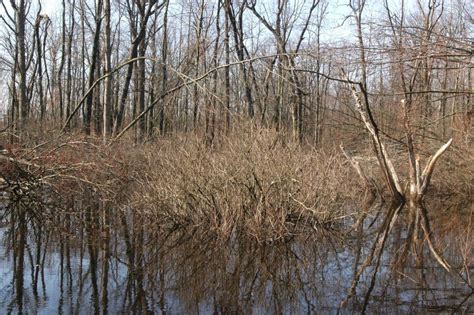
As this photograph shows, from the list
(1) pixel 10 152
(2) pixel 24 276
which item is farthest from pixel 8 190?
(2) pixel 24 276

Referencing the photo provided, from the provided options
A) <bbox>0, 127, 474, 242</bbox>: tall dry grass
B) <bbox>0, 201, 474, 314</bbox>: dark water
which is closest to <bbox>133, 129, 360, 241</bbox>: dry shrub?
<bbox>0, 127, 474, 242</bbox>: tall dry grass

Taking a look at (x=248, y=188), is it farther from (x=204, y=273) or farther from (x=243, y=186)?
(x=204, y=273)

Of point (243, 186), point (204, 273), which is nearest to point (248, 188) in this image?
point (243, 186)

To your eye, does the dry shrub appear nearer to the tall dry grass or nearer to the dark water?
the tall dry grass

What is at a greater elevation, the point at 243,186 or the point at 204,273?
the point at 243,186

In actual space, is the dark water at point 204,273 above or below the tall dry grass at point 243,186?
below

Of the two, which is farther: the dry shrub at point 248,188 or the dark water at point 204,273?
the dry shrub at point 248,188

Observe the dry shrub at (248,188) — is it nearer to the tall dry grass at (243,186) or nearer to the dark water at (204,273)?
the tall dry grass at (243,186)

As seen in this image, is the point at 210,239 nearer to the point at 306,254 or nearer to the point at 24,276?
the point at 306,254

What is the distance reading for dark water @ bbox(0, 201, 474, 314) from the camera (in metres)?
5.61

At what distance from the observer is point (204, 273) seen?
702 cm

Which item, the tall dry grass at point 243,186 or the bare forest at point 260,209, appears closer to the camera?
the bare forest at point 260,209

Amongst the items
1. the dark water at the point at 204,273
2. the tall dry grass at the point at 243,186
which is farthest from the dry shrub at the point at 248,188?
the dark water at the point at 204,273

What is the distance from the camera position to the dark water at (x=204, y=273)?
5.61m
